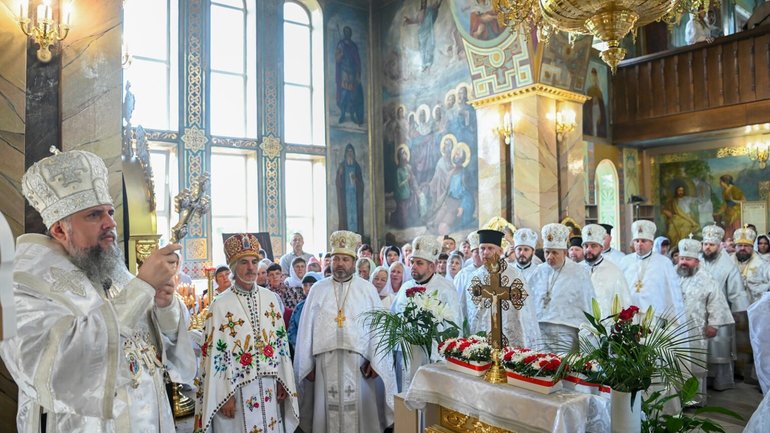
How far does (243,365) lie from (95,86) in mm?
2135

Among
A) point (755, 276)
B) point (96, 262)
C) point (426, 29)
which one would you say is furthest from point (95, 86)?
point (426, 29)

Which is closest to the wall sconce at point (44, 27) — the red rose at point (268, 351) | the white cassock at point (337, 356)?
the red rose at point (268, 351)

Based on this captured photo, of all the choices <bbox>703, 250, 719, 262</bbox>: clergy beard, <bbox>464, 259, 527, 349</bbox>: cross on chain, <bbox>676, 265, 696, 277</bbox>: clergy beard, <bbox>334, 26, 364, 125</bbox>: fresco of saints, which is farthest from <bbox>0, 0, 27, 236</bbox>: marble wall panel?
<bbox>334, 26, 364, 125</bbox>: fresco of saints

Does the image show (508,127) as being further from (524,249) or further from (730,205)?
(730,205)

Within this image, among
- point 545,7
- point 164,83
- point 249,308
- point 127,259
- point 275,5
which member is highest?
point 275,5

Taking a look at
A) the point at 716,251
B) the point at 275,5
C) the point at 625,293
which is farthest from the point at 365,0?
the point at 625,293

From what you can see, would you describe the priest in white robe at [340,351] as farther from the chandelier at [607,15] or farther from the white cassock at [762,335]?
the white cassock at [762,335]

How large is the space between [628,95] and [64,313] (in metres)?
14.8

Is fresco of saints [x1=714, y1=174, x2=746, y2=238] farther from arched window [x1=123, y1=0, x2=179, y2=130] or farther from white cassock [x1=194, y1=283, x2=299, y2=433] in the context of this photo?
white cassock [x1=194, y1=283, x2=299, y2=433]

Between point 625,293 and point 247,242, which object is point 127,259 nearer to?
point 247,242

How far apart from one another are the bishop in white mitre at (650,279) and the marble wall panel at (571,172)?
3834 millimetres

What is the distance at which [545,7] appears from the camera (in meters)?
4.54

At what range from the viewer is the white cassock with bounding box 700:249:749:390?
737 cm

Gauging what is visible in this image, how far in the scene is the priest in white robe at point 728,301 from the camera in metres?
7.38
